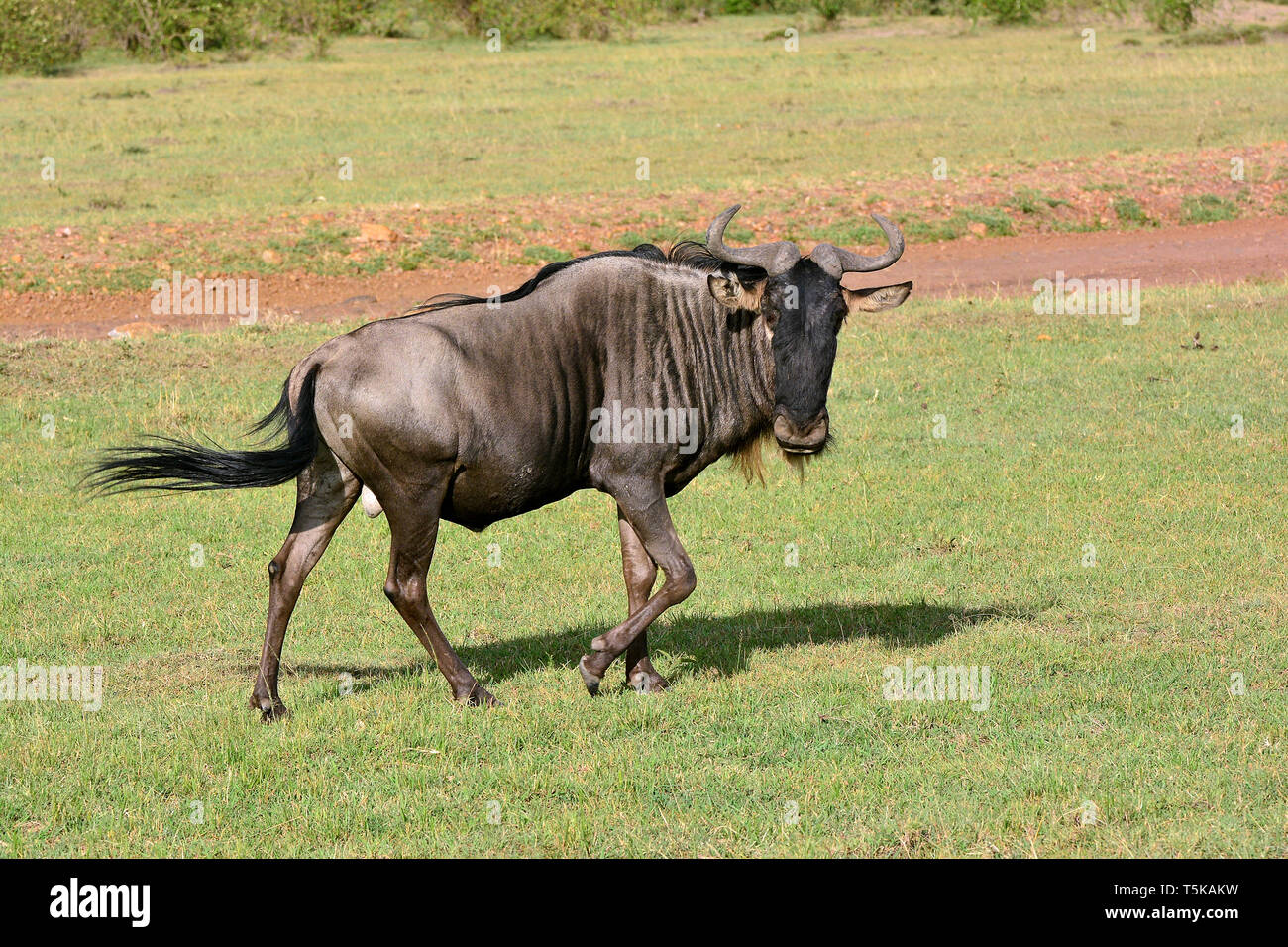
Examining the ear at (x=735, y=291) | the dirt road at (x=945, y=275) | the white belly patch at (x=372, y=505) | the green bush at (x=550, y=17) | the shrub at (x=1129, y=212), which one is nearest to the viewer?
the ear at (x=735, y=291)

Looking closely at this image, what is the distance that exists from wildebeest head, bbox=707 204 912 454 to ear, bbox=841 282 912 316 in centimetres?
3

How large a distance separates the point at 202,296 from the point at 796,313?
12.7 meters

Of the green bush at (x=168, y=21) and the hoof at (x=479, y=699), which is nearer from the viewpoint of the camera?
the hoof at (x=479, y=699)

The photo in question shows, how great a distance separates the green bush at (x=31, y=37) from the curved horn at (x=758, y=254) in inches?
1311

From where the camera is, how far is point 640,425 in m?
7.27

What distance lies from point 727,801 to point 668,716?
1.07 m

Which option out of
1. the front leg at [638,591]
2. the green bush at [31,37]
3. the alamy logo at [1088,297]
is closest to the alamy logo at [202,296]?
the alamy logo at [1088,297]

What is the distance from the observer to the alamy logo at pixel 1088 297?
1625 cm

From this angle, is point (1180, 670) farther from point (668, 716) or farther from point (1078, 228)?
point (1078, 228)

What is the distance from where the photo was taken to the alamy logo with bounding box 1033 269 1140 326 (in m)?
16.2

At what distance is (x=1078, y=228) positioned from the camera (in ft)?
70.7

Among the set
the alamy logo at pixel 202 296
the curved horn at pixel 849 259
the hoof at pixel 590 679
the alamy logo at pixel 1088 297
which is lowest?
the alamy logo at pixel 202 296

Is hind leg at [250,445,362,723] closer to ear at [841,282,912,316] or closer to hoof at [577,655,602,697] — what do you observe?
hoof at [577,655,602,697]

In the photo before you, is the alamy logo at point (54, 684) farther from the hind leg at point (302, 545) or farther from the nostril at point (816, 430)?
the nostril at point (816, 430)
